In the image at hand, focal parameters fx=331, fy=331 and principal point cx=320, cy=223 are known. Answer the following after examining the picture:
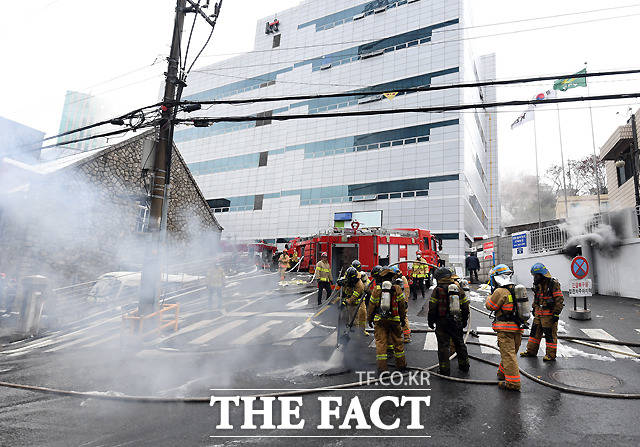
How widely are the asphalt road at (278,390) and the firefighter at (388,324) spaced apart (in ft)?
1.35

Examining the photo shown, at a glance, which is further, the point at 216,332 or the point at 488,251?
the point at 488,251

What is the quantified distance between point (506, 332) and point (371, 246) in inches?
380

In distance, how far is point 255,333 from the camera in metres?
8.12

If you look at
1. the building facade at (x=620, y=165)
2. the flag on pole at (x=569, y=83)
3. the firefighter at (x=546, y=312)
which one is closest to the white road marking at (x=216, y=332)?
the firefighter at (x=546, y=312)

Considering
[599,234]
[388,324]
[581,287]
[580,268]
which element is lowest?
[388,324]

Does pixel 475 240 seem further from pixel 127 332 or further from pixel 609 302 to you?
pixel 127 332

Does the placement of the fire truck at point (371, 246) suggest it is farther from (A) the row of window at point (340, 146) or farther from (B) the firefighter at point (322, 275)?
(A) the row of window at point (340, 146)

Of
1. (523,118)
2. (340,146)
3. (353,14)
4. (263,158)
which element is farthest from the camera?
(263,158)

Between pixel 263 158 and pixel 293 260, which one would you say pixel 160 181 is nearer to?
pixel 293 260

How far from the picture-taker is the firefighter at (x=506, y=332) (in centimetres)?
450

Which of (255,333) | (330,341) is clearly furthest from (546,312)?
(255,333)

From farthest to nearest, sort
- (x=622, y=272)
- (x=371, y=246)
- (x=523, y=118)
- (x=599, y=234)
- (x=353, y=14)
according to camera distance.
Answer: (x=353, y=14)
(x=523, y=118)
(x=371, y=246)
(x=599, y=234)
(x=622, y=272)

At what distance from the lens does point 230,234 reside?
3681 centimetres

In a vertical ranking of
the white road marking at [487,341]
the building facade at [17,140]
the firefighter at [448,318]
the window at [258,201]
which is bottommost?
the white road marking at [487,341]
